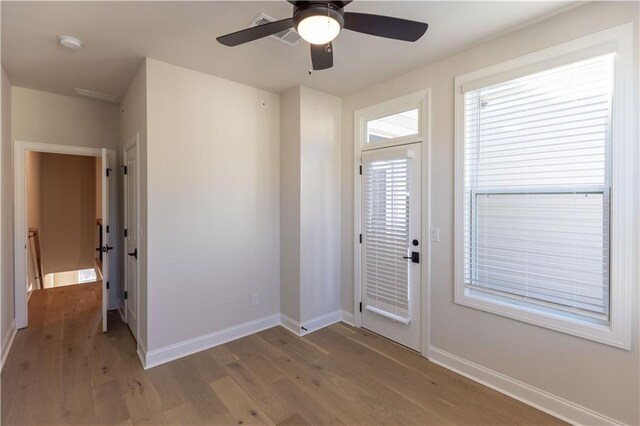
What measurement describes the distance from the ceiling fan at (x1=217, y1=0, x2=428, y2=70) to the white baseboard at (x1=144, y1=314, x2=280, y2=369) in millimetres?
2652

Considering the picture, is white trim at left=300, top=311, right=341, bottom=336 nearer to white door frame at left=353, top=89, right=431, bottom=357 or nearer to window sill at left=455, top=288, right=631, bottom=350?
white door frame at left=353, top=89, right=431, bottom=357

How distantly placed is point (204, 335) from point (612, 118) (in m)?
3.70

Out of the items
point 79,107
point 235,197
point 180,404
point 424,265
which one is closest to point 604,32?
point 424,265

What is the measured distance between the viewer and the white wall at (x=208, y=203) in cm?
278

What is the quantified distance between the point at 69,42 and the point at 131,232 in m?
1.82

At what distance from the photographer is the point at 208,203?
3102mm

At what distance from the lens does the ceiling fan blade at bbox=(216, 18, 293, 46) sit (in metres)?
1.62

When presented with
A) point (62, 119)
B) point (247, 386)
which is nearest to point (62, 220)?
point (62, 119)

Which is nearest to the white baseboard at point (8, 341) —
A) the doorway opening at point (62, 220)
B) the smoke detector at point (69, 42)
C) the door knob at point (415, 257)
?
the doorway opening at point (62, 220)

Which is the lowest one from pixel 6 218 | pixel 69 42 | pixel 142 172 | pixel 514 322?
pixel 514 322

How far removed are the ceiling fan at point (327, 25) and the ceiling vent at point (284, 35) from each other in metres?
0.48

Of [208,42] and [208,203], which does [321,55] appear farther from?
[208,203]

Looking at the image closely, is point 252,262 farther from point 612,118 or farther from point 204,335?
point 612,118

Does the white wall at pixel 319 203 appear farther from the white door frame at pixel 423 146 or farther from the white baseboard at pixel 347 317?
the white door frame at pixel 423 146
